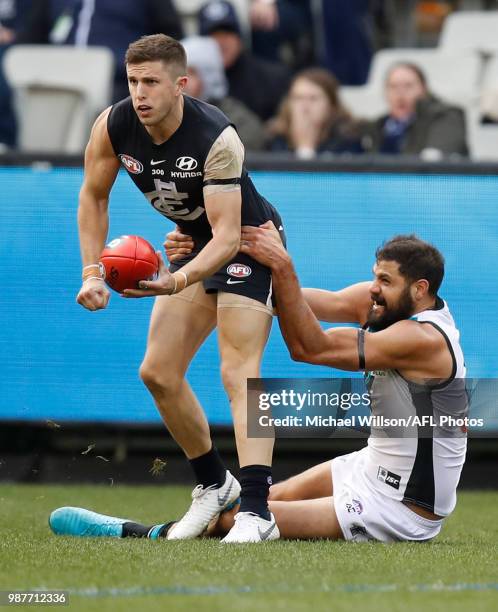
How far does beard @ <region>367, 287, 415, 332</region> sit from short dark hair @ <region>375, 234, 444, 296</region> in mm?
82

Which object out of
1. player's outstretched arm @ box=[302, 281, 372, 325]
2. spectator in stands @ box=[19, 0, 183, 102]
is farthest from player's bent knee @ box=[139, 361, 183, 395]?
spectator in stands @ box=[19, 0, 183, 102]

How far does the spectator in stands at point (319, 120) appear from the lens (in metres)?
9.63

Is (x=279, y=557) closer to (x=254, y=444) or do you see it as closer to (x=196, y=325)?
(x=254, y=444)

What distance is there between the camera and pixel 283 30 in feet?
39.1

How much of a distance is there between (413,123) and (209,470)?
434 centimetres

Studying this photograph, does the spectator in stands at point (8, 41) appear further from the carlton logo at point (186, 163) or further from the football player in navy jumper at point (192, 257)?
the carlton logo at point (186, 163)

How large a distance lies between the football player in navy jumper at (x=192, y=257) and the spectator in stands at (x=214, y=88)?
3.60 metres

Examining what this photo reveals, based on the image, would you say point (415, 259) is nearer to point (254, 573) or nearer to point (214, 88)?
point (254, 573)

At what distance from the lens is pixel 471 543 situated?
5.93 meters

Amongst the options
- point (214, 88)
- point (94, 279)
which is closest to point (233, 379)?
point (94, 279)

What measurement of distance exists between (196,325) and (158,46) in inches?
49.1

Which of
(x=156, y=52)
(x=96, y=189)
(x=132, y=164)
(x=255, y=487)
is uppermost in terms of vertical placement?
(x=156, y=52)

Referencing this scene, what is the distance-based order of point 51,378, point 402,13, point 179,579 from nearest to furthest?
point 179,579
point 51,378
point 402,13

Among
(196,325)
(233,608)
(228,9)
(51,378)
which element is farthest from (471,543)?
(228,9)
